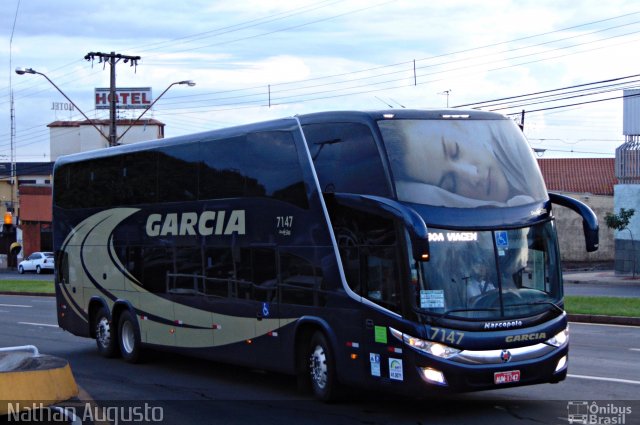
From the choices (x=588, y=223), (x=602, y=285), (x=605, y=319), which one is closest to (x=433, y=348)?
(x=588, y=223)

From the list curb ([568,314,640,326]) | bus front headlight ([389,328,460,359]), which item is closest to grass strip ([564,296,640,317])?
curb ([568,314,640,326])

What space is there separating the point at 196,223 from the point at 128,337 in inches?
143

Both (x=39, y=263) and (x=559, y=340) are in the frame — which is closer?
(x=559, y=340)

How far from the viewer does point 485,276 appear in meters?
10.7

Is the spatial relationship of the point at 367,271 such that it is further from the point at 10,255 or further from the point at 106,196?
the point at 10,255

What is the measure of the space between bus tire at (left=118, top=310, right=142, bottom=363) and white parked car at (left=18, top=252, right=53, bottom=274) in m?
50.5

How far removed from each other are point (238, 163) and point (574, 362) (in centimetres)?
608

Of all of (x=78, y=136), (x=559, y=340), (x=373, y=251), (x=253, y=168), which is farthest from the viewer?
(x=78, y=136)

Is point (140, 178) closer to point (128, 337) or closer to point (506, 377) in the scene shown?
point (128, 337)

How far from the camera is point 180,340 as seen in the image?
51.3 ft

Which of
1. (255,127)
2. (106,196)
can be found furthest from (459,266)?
(106,196)

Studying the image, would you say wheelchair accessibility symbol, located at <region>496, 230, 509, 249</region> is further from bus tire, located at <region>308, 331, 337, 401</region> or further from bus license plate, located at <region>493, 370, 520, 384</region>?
bus tire, located at <region>308, 331, 337, 401</region>

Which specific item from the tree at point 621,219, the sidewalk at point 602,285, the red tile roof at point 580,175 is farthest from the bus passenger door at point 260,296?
the red tile roof at point 580,175

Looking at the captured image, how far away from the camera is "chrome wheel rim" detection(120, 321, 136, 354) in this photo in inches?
679
